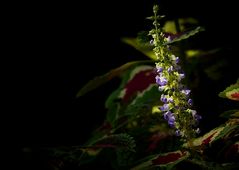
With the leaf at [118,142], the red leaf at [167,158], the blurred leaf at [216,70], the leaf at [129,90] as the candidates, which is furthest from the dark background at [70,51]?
the red leaf at [167,158]

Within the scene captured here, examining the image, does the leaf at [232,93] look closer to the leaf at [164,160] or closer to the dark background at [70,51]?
the leaf at [164,160]

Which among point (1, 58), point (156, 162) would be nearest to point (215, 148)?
point (156, 162)

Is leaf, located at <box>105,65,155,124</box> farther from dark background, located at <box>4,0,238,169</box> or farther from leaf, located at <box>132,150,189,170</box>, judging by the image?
dark background, located at <box>4,0,238,169</box>

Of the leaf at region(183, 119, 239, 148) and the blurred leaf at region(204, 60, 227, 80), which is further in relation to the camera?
the blurred leaf at region(204, 60, 227, 80)

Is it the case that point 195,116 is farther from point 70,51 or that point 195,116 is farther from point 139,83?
point 70,51

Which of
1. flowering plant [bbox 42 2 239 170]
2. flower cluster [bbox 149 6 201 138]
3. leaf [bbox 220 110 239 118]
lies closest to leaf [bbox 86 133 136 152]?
flowering plant [bbox 42 2 239 170]

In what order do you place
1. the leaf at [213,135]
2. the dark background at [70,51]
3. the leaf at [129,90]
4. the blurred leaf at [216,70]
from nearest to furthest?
the leaf at [213,135]
the leaf at [129,90]
the blurred leaf at [216,70]
the dark background at [70,51]

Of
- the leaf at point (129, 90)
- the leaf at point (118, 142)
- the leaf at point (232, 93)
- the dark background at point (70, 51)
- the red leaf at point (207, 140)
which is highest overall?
the dark background at point (70, 51)

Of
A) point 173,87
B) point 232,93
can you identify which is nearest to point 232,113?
point 232,93

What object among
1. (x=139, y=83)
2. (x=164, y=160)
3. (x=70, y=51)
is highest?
(x=70, y=51)
